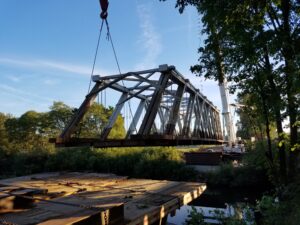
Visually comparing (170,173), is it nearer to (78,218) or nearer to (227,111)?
(227,111)

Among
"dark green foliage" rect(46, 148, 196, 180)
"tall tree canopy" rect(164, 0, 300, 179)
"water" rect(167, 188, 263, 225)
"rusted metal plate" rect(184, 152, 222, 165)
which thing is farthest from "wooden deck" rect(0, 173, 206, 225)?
"rusted metal plate" rect(184, 152, 222, 165)

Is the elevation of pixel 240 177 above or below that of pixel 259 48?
below

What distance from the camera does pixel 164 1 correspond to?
29.8ft

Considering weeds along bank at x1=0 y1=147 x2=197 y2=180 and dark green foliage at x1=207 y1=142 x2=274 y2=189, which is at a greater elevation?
weeds along bank at x1=0 y1=147 x2=197 y2=180

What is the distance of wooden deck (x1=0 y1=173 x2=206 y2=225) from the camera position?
20.7ft

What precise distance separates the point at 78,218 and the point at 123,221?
4.00 ft

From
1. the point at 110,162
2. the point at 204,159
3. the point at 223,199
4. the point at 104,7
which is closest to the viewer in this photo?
the point at 104,7

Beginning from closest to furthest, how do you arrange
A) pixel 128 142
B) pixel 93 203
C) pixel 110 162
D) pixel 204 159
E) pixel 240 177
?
1. pixel 93 203
2. pixel 128 142
3. pixel 240 177
4. pixel 204 159
5. pixel 110 162

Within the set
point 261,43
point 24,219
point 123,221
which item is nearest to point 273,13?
point 261,43

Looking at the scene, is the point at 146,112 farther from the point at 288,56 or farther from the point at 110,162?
the point at 110,162

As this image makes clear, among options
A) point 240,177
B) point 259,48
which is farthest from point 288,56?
point 240,177

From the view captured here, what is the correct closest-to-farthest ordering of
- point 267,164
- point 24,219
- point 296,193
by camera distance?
point 24,219 → point 296,193 → point 267,164

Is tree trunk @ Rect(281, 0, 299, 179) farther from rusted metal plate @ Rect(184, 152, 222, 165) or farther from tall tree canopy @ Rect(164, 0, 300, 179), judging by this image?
rusted metal plate @ Rect(184, 152, 222, 165)

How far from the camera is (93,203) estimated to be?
7.84 m
